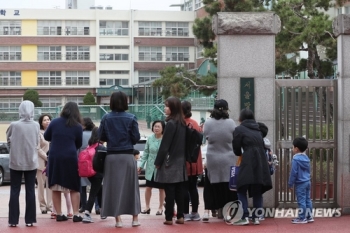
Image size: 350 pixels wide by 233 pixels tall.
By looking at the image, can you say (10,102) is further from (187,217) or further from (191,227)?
(191,227)

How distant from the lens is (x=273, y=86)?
39.2ft

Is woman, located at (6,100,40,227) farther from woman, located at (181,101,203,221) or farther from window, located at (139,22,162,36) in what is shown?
window, located at (139,22,162,36)

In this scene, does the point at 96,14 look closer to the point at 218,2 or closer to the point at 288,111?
the point at 218,2

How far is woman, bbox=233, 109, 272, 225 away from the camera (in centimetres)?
1081

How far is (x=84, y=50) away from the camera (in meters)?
78.8

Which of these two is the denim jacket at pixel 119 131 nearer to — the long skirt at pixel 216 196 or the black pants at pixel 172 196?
the black pants at pixel 172 196

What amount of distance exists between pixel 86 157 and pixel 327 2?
18597mm

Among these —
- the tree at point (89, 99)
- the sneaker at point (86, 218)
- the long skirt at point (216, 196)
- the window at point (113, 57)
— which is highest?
the window at point (113, 57)

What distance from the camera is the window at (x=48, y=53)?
77562 mm

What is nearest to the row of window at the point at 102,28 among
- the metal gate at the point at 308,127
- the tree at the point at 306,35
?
the tree at the point at 306,35

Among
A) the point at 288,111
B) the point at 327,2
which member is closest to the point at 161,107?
the point at 327,2

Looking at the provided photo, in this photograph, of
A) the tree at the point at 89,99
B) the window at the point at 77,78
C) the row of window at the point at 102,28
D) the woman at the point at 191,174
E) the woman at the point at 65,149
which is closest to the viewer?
the woman at the point at 65,149

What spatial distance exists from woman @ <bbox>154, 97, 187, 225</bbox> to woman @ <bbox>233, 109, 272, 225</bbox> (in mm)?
773

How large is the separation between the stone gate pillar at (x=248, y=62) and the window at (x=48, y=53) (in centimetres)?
6704
